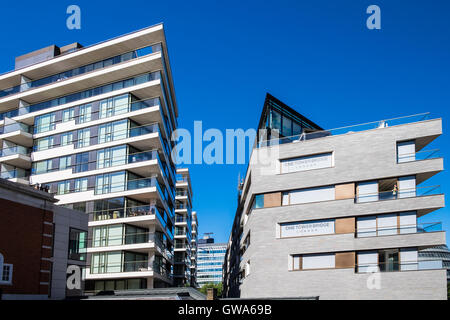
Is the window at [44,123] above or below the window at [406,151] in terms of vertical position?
above

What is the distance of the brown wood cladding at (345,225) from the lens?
34.6 m

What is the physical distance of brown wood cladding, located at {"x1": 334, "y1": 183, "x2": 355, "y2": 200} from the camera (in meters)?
35.2

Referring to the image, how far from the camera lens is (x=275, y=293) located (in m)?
35.8

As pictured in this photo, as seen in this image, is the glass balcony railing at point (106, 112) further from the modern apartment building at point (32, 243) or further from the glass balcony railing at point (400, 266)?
the glass balcony railing at point (400, 266)

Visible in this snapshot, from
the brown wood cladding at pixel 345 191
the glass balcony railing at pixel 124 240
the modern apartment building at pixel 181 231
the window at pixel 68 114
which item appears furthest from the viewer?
the modern apartment building at pixel 181 231

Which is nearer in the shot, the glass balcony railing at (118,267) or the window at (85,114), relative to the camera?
the glass balcony railing at (118,267)

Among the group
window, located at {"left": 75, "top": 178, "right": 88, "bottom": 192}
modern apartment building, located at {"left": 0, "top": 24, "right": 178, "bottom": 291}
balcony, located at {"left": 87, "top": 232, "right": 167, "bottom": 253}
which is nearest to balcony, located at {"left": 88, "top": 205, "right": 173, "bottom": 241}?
modern apartment building, located at {"left": 0, "top": 24, "right": 178, "bottom": 291}

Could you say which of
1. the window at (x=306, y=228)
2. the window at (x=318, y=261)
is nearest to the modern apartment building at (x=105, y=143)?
the window at (x=306, y=228)

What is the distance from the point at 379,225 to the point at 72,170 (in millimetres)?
31685

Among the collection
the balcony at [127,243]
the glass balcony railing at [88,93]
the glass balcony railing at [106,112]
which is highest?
the glass balcony railing at [88,93]

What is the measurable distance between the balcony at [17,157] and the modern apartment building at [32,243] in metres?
21.0

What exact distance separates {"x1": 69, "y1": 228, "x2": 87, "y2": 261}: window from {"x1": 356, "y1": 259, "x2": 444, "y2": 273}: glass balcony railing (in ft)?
71.3

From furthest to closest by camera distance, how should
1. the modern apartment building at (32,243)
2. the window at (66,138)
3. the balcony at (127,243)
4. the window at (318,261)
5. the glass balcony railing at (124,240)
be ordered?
1. the window at (66,138)
2. the glass balcony railing at (124,240)
3. the balcony at (127,243)
4. the window at (318,261)
5. the modern apartment building at (32,243)
